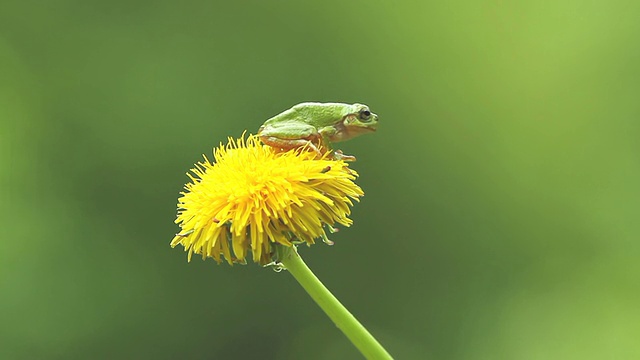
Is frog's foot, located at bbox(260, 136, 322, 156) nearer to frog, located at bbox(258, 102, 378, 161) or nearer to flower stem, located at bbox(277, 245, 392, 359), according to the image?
frog, located at bbox(258, 102, 378, 161)

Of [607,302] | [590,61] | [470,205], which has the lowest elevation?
[607,302]

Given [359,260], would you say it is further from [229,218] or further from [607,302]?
[229,218]

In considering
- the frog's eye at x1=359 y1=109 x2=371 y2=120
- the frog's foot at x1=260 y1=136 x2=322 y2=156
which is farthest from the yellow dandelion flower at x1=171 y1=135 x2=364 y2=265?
the frog's eye at x1=359 y1=109 x2=371 y2=120

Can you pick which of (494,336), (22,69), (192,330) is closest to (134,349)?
(192,330)

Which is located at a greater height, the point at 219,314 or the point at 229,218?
the point at 229,218

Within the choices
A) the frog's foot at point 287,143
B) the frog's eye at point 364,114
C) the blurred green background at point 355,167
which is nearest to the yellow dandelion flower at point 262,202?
the frog's foot at point 287,143

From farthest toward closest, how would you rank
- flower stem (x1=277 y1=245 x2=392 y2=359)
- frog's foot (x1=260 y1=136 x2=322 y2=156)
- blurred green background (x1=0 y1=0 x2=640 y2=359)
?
blurred green background (x1=0 y1=0 x2=640 y2=359)
frog's foot (x1=260 y1=136 x2=322 y2=156)
flower stem (x1=277 y1=245 x2=392 y2=359)

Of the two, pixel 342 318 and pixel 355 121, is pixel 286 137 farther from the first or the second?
pixel 342 318
